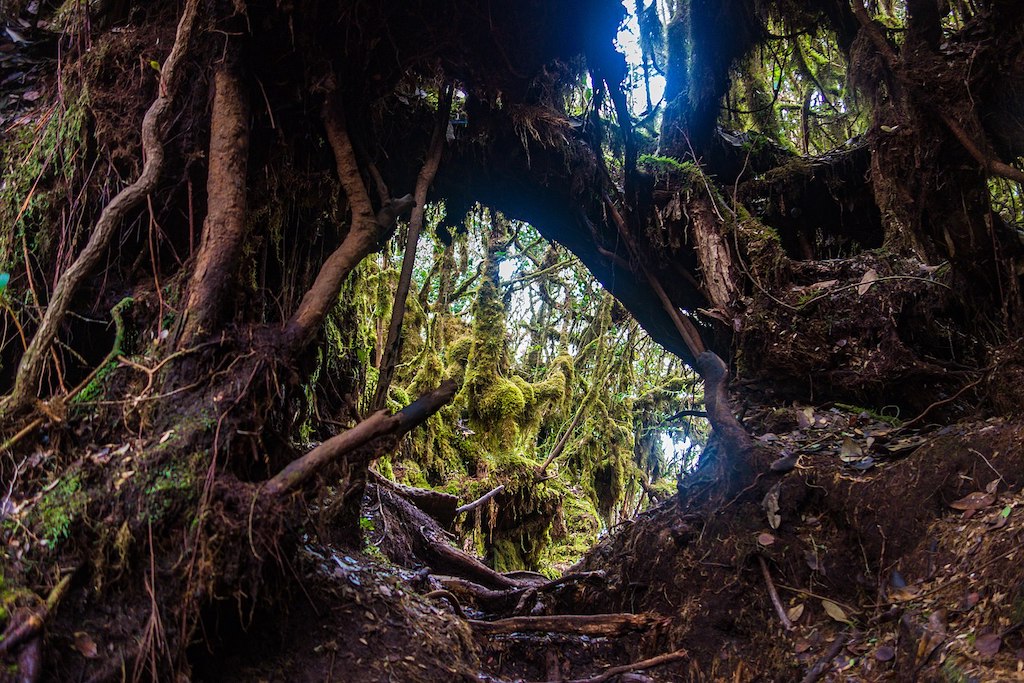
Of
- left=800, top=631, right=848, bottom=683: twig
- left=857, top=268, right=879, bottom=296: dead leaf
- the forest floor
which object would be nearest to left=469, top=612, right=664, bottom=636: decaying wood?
the forest floor

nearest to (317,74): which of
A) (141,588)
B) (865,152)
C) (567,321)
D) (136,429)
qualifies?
(136,429)

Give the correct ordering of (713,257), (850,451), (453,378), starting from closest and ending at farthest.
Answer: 1. (850,451)
2. (453,378)
3. (713,257)

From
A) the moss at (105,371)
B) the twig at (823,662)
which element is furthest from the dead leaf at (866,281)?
the moss at (105,371)

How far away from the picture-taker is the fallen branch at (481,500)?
24.5 feet

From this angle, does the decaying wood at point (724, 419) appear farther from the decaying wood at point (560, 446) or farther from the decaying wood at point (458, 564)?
the decaying wood at point (560, 446)

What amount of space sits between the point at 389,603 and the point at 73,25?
371 cm

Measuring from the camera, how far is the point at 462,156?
18.2 feet

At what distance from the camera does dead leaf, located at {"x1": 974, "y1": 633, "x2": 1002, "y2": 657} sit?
8.20 ft

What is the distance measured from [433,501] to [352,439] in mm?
4065

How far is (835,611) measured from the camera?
11.8ft

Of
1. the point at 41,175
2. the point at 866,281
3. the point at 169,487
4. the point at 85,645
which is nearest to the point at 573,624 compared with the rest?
the point at 169,487

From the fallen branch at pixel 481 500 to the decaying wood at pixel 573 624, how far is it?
2.83 m

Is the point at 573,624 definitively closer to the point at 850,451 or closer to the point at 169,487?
the point at 850,451

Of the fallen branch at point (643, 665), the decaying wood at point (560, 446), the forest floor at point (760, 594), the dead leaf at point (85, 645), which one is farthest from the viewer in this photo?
the decaying wood at point (560, 446)
